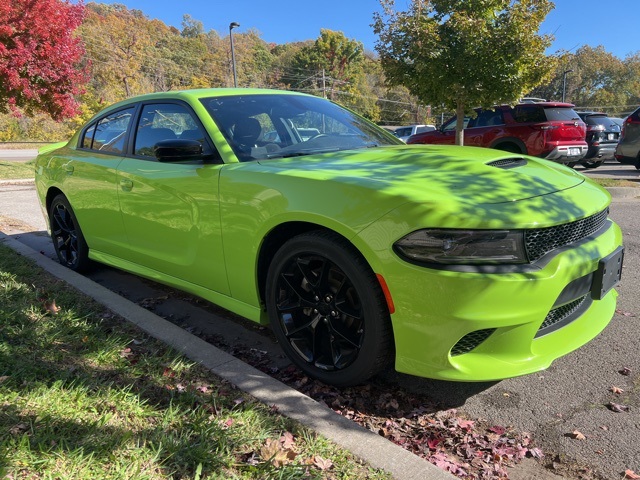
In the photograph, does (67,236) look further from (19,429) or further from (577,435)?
(577,435)

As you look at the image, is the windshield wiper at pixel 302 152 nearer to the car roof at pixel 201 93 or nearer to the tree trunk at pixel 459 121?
the car roof at pixel 201 93

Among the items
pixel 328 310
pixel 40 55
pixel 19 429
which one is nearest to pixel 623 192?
pixel 328 310

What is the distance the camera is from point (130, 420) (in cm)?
212

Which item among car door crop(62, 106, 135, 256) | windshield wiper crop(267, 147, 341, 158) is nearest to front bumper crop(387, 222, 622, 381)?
windshield wiper crop(267, 147, 341, 158)

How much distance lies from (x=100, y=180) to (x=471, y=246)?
124 inches

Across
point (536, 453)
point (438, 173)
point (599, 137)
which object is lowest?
point (536, 453)

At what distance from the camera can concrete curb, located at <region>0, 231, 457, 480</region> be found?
6.15 feet

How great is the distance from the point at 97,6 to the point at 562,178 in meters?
72.2

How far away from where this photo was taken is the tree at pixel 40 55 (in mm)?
11164

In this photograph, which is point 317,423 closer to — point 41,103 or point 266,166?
point 266,166

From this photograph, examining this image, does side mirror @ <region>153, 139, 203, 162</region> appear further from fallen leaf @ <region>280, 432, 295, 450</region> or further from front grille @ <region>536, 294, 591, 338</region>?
front grille @ <region>536, 294, 591, 338</region>

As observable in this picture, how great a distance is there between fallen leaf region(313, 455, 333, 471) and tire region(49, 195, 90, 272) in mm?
3509

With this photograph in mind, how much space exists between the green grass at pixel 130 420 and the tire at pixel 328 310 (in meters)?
0.43

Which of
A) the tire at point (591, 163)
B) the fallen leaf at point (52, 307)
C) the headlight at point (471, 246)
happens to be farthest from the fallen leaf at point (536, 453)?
the tire at point (591, 163)
